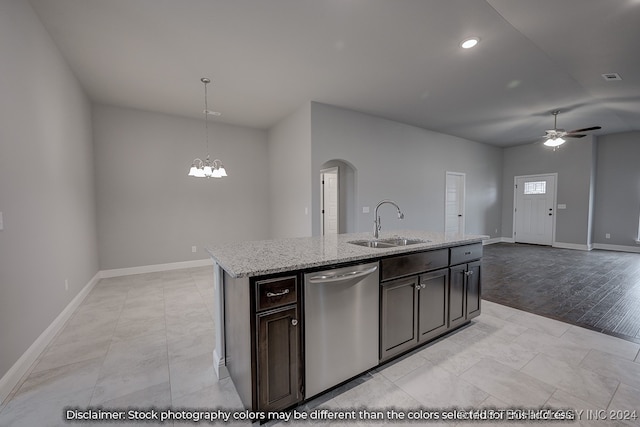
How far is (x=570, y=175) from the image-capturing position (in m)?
6.93

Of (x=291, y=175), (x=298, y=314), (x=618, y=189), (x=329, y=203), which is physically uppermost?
(x=291, y=175)

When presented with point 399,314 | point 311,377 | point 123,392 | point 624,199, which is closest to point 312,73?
point 399,314

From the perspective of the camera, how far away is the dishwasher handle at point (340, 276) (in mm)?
1621

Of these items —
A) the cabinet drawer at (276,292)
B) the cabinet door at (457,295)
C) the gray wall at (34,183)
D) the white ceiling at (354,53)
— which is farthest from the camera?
the cabinet door at (457,295)

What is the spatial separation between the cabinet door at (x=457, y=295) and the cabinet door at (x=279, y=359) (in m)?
1.58

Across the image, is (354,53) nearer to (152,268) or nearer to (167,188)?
(167,188)

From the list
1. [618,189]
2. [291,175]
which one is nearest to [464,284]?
[291,175]

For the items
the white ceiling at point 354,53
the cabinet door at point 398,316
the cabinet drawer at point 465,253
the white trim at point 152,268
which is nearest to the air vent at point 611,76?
the white ceiling at point 354,53

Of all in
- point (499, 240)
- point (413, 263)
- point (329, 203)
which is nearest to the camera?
point (413, 263)

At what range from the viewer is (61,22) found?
2.50m

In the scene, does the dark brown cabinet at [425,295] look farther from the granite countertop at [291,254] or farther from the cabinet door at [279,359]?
the cabinet door at [279,359]

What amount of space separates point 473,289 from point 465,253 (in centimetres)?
44

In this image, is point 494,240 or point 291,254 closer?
point 291,254

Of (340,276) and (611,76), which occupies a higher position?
(611,76)
